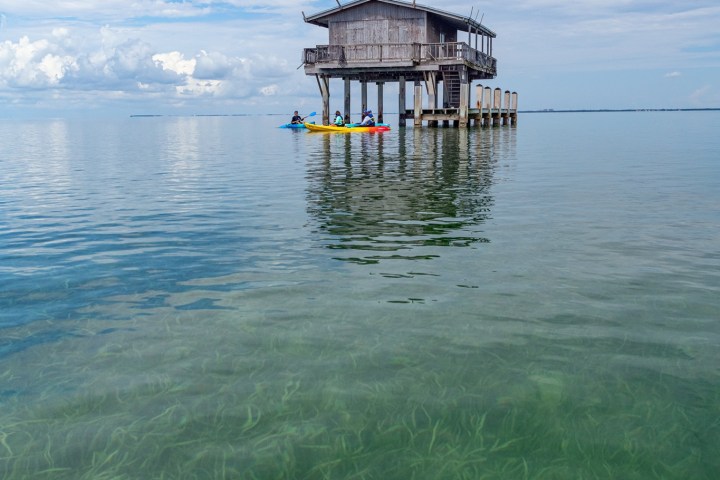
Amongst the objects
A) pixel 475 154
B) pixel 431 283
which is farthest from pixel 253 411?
pixel 475 154

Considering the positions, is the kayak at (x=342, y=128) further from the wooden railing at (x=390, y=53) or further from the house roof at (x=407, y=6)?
the house roof at (x=407, y=6)

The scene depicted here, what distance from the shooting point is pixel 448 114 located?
45.3 metres

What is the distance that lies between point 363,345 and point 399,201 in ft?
29.1

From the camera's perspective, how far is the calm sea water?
13.2 feet

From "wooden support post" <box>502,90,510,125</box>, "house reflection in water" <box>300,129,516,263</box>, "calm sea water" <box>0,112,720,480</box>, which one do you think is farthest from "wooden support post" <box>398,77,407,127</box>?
"calm sea water" <box>0,112,720,480</box>

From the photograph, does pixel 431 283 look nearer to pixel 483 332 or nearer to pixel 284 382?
pixel 483 332

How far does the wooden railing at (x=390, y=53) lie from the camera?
132ft

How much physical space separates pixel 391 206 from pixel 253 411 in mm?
9384

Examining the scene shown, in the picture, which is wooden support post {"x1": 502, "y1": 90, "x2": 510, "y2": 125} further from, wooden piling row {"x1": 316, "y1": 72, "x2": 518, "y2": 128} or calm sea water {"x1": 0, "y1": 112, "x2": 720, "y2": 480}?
calm sea water {"x1": 0, "y1": 112, "x2": 720, "y2": 480}

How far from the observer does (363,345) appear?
18.6ft

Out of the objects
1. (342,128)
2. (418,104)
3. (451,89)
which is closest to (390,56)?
(418,104)

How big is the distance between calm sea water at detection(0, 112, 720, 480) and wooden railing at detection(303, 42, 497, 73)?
96.3 ft

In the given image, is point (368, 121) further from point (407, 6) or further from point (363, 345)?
point (363, 345)

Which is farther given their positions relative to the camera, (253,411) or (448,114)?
(448,114)
